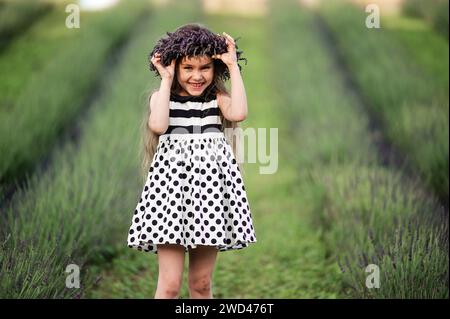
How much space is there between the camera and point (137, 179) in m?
4.36

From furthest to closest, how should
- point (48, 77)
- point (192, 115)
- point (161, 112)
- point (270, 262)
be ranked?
point (48, 77)
point (270, 262)
point (192, 115)
point (161, 112)

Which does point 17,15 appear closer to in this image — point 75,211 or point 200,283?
point 75,211

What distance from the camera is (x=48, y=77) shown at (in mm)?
6246

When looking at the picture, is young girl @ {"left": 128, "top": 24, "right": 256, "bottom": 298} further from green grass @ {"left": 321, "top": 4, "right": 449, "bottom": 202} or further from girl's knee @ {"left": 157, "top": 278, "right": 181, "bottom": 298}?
green grass @ {"left": 321, "top": 4, "right": 449, "bottom": 202}

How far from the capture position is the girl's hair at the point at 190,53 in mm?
2346

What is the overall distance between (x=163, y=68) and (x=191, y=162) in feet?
1.03

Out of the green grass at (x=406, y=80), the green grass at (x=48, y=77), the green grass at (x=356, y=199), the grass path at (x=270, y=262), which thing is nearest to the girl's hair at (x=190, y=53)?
the green grass at (x=356, y=199)

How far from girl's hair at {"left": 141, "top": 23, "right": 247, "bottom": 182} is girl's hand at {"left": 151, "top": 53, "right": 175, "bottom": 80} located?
13 millimetres

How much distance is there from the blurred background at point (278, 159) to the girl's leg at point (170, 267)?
514mm

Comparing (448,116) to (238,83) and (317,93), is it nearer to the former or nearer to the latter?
(317,93)

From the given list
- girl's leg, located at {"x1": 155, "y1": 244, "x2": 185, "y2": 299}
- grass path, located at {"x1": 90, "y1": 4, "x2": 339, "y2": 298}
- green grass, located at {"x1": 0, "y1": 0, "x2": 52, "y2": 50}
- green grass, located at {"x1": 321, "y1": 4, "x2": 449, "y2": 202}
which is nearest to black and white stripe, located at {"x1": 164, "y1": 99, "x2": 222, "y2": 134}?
girl's leg, located at {"x1": 155, "y1": 244, "x2": 185, "y2": 299}

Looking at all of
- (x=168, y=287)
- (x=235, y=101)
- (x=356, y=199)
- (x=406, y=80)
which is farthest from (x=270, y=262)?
(x=406, y=80)

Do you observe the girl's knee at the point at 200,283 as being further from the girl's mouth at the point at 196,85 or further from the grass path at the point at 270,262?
the grass path at the point at 270,262
